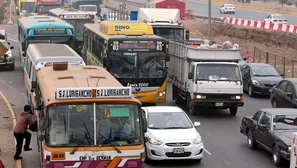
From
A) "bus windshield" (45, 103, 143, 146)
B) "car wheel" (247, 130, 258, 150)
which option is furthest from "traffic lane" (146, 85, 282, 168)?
"bus windshield" (45, 103, 143, 146)

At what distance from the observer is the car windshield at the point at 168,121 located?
63.4 ft

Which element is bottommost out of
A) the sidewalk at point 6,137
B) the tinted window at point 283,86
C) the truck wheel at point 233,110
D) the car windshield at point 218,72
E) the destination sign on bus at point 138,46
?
the truck wheel at point 233,110

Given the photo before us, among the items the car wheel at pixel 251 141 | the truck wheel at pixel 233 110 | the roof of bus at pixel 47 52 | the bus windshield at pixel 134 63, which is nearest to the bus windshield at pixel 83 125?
the car wheel at pixel 251 141

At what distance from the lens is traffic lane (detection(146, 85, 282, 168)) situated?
1909 centimetres

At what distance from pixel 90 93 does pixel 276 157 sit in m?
7.10

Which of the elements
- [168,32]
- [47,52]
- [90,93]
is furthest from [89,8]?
[90,93]

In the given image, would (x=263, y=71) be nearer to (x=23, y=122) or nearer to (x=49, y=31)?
(x=49, y=31)

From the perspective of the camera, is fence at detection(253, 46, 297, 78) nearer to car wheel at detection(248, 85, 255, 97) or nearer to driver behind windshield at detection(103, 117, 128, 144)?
car wheel at detection(248, 85, 255, 97)

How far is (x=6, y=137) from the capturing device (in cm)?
2200

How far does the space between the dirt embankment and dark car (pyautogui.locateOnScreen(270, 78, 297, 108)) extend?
20391 mm

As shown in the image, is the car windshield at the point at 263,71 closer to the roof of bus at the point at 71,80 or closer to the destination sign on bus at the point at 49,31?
the destination sign on bus at the point at 49,31

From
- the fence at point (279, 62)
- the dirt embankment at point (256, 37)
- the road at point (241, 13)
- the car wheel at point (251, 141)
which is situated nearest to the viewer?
the car wheel at point (251, 141)

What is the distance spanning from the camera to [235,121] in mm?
26531

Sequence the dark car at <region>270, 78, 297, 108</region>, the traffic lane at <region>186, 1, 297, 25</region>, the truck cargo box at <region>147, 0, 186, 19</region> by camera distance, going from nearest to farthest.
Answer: the dark car at <region>270, 78, 297, 108</region> → the truck cargo box at <region>147, 0, 186, 19</region> → the traffic lane at <region>186, 1, 297, 25</region>
